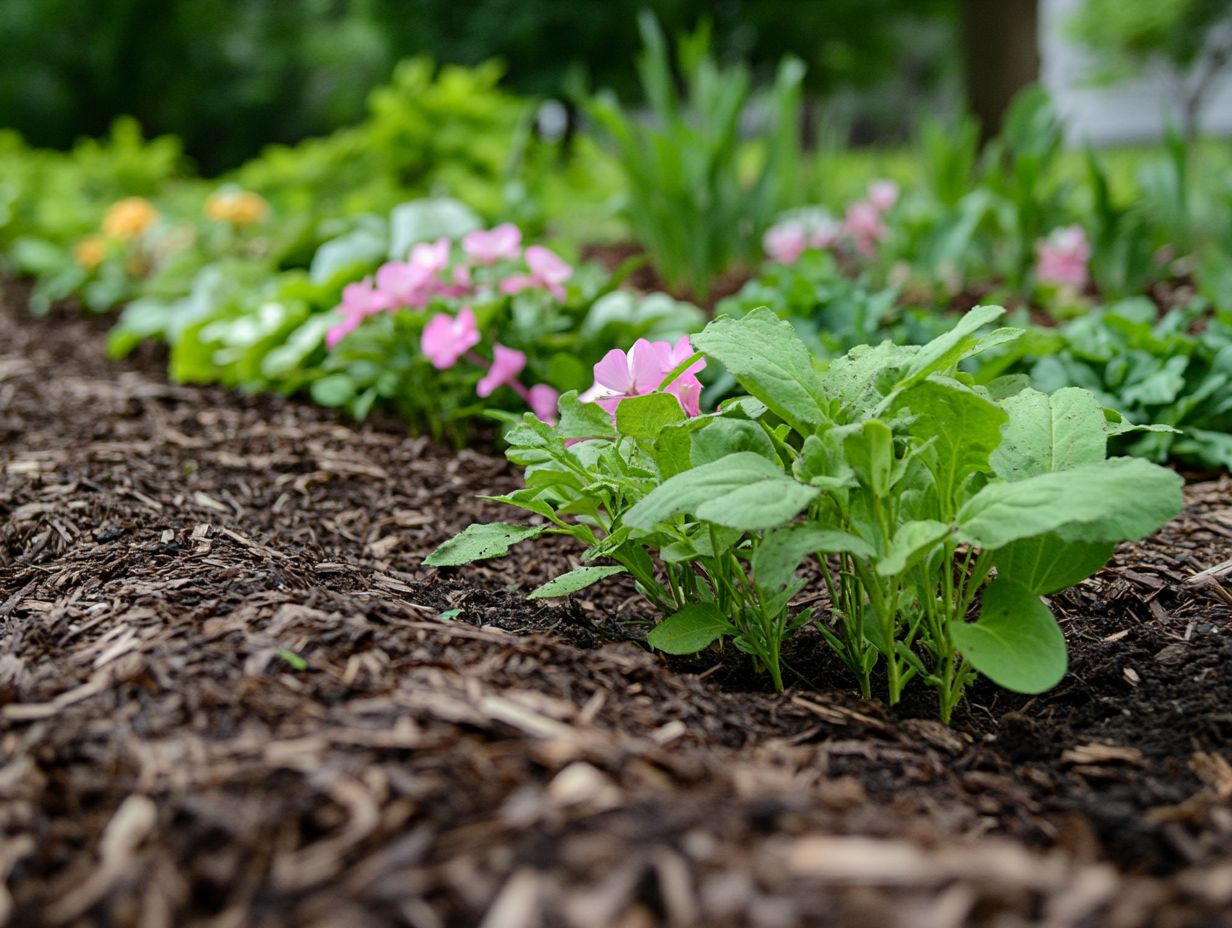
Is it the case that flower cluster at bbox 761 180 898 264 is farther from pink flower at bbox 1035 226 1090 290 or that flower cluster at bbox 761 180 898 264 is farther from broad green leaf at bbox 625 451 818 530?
broad green leaf at bbox 625 451 818 530

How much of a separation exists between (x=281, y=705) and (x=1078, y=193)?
546cm

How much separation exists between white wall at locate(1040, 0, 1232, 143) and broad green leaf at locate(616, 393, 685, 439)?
57.6 feet

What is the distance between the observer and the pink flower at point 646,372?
144cm

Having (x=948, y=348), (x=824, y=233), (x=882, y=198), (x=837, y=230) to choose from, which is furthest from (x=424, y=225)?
(x=948, y=348)

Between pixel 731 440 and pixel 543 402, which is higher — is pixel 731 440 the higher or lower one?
the higher one

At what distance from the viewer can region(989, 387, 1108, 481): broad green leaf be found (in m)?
1.28

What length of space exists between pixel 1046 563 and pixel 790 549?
→ 43 centimetres

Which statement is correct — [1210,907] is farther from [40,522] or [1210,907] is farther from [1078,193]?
[1078,193]

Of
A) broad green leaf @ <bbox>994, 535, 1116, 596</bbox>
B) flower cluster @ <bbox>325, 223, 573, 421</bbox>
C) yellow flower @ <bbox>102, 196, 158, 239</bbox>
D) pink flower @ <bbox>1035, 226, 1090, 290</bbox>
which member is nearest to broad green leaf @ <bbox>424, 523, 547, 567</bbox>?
broad green leaf @ <bbox>994, 535, 1116, 596</bbox>

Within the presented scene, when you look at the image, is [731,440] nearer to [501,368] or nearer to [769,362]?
[769,362]

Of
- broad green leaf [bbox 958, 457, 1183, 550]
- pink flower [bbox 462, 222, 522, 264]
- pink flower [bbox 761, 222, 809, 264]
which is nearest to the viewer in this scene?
broad green leaf [bbox 958, 457, 1183, 550]

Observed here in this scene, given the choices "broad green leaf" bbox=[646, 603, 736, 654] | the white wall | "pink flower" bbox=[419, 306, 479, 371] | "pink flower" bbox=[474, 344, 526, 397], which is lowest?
the white wall

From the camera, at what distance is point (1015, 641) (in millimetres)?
1196

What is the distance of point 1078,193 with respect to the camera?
5.48 m
